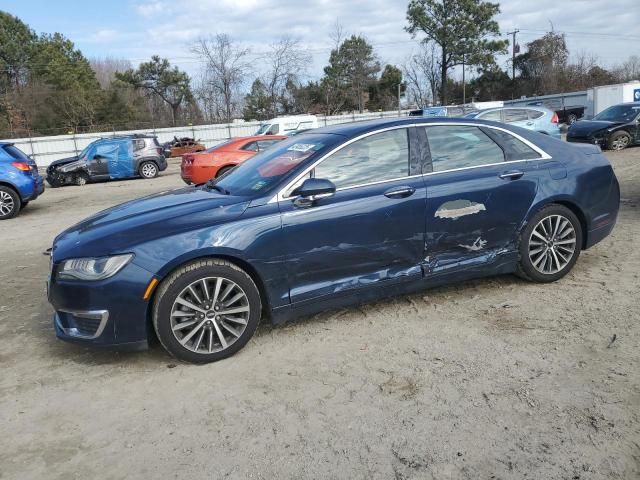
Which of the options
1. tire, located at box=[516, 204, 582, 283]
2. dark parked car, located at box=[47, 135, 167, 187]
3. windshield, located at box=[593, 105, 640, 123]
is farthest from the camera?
dark parked car, located at box=[47, 135, 167, 187]

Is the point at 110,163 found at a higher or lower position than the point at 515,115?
lower

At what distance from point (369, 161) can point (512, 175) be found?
1.29 metres

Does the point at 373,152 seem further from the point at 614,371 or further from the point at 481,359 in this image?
the point at 614,371

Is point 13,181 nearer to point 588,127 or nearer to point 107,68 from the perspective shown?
point 588,127

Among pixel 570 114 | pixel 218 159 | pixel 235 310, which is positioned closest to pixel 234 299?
pixel 235 310

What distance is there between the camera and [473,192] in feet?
14.5

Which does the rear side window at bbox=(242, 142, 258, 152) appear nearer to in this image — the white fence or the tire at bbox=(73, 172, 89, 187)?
the tire at bbox=(73, 172, 89, 187)

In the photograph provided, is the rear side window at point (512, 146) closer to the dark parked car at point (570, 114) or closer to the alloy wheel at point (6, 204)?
the alloy wheel at point (6, 204)

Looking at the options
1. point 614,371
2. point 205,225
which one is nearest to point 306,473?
point 205,225

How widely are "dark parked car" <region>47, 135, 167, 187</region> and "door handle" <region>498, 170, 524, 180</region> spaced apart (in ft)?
54.7

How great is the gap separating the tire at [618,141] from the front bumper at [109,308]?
1692cm

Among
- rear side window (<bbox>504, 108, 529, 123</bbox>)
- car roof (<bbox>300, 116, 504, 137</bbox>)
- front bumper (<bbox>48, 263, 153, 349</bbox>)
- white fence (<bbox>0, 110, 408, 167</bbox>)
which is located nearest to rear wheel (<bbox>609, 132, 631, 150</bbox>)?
rear side window (<bbox>504, 108, 529, 123</bbox>)

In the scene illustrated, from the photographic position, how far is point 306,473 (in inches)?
103

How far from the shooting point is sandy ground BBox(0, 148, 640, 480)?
2684 mm
